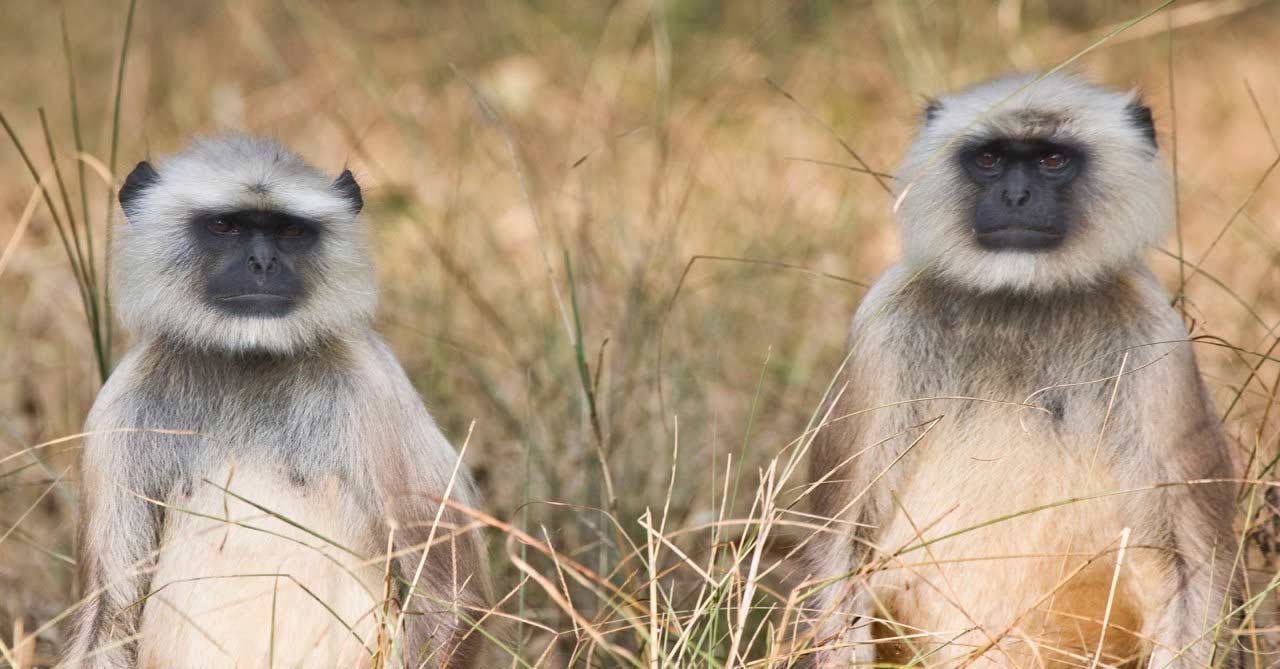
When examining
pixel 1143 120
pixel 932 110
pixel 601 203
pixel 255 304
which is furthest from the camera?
pixel 601 203

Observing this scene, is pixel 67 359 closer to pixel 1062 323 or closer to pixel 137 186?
pixel 137 186

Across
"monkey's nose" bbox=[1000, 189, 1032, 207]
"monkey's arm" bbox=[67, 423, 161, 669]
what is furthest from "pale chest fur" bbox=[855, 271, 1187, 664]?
"monkey's arm" bbox=[67, 423, 161, 669]

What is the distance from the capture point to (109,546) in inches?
134

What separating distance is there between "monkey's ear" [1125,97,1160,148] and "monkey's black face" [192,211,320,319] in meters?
1.82

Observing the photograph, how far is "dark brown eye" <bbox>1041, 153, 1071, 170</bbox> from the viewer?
3.52 meters

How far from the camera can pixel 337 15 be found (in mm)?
9828

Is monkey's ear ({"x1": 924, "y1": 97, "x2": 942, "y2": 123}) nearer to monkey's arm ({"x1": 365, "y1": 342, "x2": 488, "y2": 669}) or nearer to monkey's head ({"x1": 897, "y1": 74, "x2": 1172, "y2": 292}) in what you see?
monkey's head ({"x1": 897, "y1": 74, "x2": 1172, "y2": 292})

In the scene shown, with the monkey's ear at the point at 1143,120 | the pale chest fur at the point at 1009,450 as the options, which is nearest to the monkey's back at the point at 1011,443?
the pale chest fur at the point at 1009,450

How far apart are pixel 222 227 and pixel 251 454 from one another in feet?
1.62

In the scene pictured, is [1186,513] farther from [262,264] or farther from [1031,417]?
[262,264]

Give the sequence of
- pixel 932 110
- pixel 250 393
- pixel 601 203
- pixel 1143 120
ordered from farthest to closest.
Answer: pixel 601 203, pixel 932 110, pixel 1143 120, pixel 250 393

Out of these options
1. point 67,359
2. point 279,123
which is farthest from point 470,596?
point 279,123

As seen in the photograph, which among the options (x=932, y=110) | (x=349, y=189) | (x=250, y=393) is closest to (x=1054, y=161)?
(x=932, y=110)

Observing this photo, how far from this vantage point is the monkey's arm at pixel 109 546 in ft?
11.1
